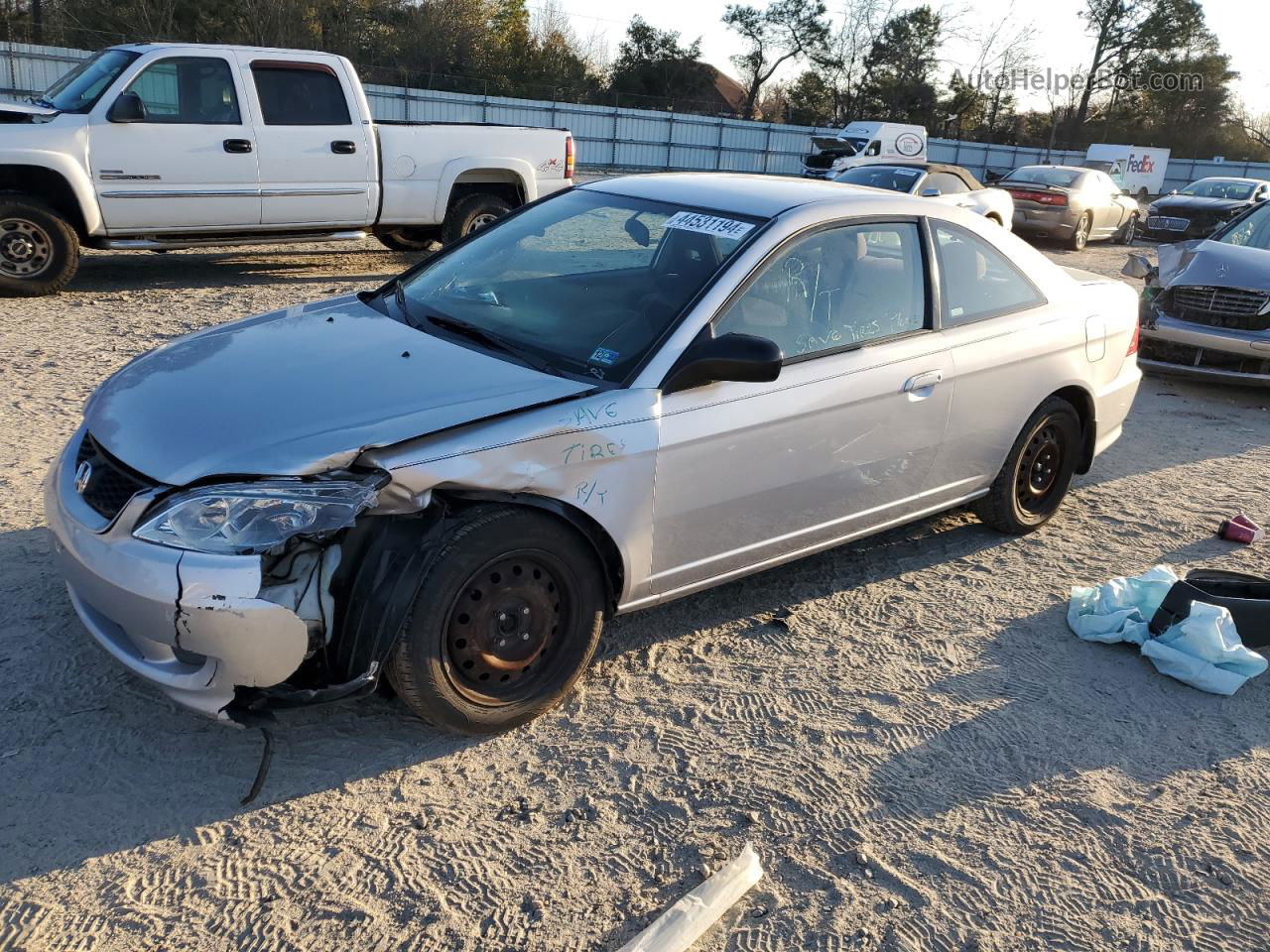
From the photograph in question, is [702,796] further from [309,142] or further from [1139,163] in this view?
[1139,163]

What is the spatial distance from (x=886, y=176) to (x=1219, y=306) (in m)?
6.05

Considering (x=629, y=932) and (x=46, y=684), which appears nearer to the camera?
(x=629, y=932)

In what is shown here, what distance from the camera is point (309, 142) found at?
Answer: 955 cm

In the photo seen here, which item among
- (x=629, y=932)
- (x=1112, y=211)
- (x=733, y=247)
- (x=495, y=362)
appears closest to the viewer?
(x=629, y=932)

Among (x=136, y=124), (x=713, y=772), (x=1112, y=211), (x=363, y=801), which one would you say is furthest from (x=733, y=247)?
(x=1112, y=211)

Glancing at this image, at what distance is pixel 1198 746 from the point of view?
365cm

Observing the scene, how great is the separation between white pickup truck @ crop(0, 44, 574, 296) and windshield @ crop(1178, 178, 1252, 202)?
17.6m

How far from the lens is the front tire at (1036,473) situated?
5.01 metres

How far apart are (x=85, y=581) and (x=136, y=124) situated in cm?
705

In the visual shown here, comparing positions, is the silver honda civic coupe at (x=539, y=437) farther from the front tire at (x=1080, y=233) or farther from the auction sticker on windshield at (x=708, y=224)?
the front tire at (x=1080, y=233)

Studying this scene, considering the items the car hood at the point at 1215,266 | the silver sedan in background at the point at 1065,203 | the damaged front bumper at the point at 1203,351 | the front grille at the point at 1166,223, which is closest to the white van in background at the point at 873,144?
the front grille at the point at 1166,223

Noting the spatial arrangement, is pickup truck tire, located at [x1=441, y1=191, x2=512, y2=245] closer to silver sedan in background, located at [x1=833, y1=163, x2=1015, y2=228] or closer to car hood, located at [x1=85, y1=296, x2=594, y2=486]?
silver sedan in background, located at [x1=833, y1=163, x2=1015, y2=228]

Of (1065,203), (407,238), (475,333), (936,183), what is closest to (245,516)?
(475,333)

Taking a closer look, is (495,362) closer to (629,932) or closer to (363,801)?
(363,801)
